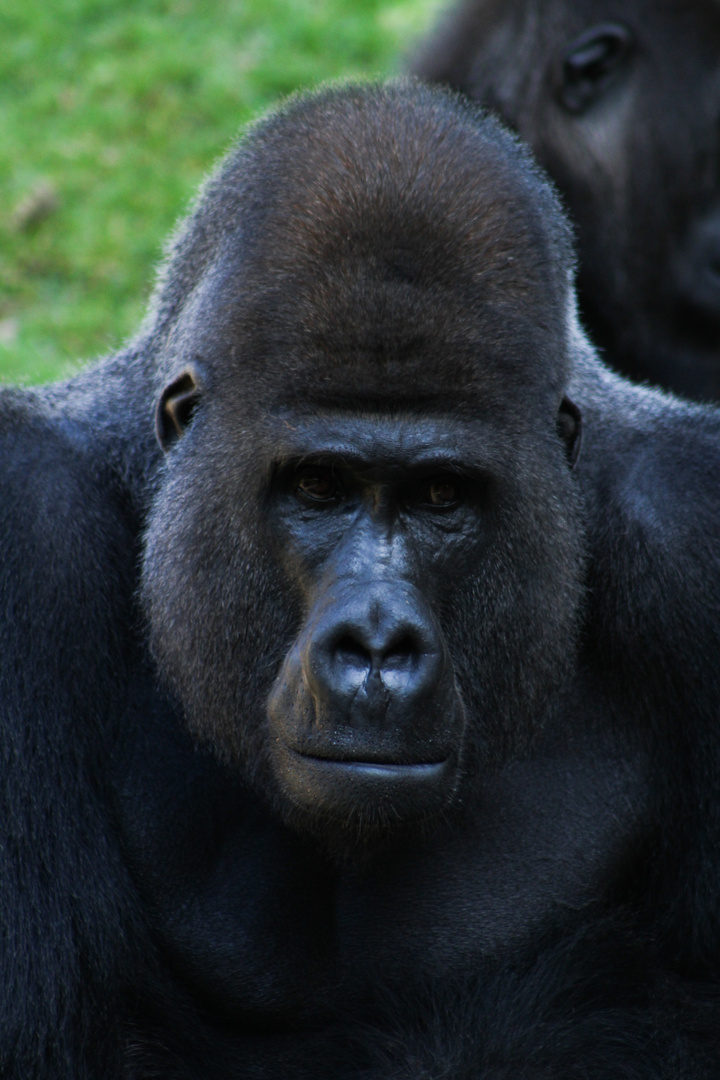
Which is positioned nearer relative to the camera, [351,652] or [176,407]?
[351,652]

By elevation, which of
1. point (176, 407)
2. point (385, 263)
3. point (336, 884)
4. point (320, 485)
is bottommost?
point (336, 884)

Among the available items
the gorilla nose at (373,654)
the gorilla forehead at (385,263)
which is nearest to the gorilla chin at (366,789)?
the gorilla nose at (373,654)

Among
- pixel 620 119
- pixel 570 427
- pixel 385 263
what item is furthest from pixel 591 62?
pixel 385 263

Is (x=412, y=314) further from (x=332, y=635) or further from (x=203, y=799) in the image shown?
(x=203, y=799)

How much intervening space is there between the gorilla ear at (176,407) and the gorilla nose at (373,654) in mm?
762

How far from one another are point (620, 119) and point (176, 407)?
15.9 ft

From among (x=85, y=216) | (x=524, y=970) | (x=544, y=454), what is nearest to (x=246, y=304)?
(x=544, y=454)

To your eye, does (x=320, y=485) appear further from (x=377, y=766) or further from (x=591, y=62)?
(x=591, y=62)

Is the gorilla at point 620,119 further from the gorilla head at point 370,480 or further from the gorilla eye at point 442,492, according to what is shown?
the gorilla eye at point 442,492

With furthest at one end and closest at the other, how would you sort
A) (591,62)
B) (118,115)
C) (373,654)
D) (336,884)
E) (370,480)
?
(118,115)
(591,62)
(336,884)
(370,480)
(373,654)

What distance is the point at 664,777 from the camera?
Answer: 163 inches

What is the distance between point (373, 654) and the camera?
329 cm

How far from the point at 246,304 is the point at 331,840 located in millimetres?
1249

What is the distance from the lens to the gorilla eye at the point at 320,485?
3604mm
